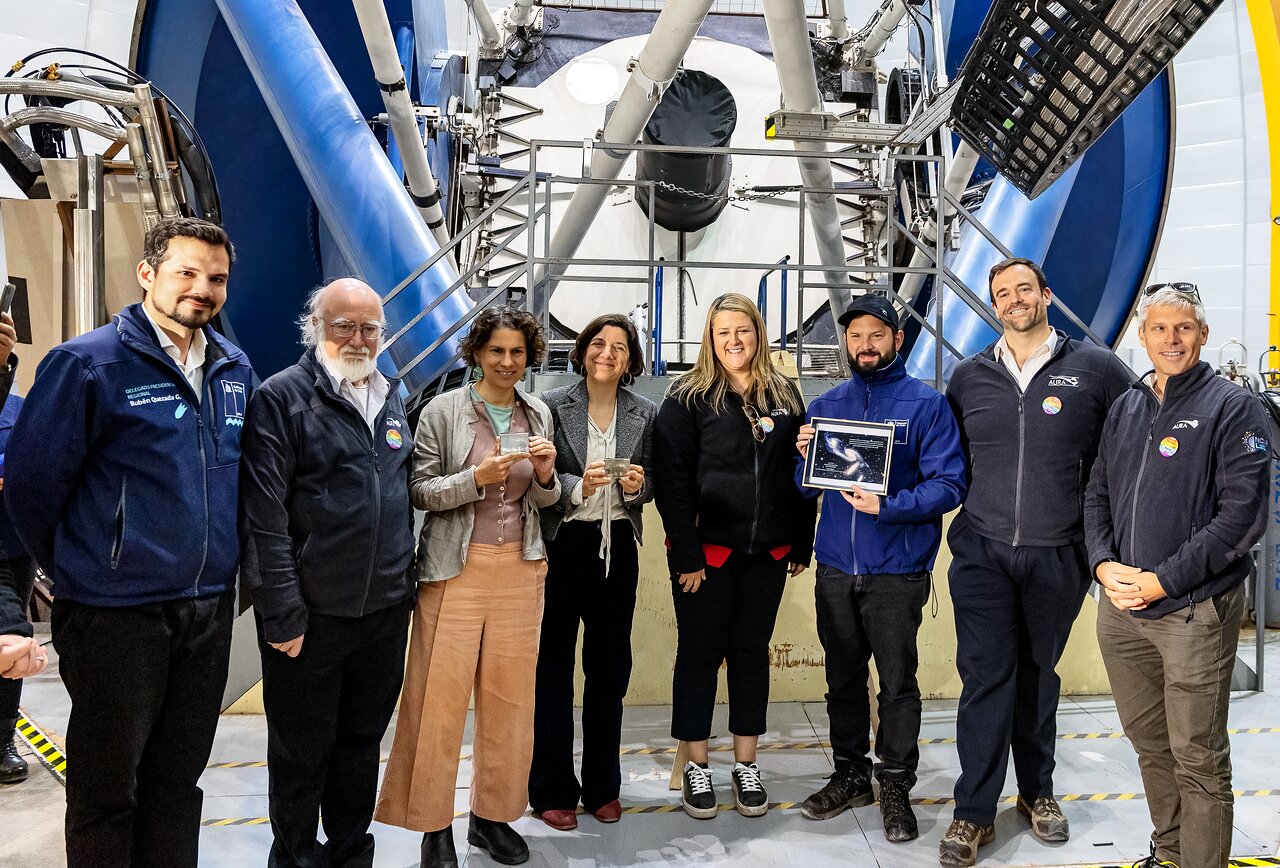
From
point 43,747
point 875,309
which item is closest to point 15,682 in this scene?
point 43,747

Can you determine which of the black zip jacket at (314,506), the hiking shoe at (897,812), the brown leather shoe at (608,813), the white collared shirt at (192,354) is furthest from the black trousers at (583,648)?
the white collared shirt at (192,354)

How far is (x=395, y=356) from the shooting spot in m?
6.00

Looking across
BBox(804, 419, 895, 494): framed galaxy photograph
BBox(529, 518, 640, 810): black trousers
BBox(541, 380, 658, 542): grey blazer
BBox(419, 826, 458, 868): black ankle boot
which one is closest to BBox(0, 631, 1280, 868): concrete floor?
BBox(419, 826, 458, 868): black ankle boot

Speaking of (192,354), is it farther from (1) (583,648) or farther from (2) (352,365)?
(1) (583,648)

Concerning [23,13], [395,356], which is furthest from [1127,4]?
[23,13]

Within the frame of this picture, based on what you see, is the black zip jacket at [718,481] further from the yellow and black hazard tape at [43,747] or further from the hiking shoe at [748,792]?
the yellow and black hazard tape at [43,747]

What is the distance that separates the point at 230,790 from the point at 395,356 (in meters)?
3.16

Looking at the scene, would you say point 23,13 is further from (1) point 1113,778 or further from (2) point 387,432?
(1) point 1113,778

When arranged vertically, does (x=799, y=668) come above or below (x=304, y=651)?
below

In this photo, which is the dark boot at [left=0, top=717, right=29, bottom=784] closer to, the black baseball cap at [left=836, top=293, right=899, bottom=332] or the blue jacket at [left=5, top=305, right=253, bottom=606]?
the blue jacket at [left=5, top=305, right=253, bottom=606]

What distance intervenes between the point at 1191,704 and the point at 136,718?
113 inches

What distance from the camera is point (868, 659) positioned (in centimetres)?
319

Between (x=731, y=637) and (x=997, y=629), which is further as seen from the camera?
(x=731, y=637)

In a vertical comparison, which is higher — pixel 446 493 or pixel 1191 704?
pixel 446 493
